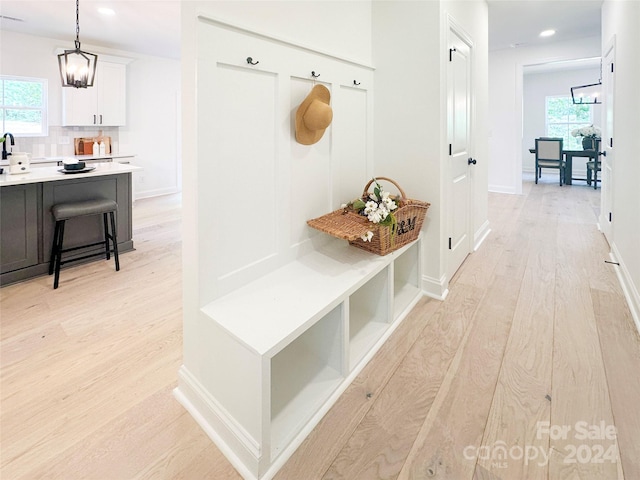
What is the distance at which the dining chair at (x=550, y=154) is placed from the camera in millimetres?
7877

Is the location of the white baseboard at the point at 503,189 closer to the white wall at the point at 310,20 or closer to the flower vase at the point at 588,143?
the flower vase at the point at 588,143

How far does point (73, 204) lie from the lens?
10.5 feet

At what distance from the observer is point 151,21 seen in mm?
4629

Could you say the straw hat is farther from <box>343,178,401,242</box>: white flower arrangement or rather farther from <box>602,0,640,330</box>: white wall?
<box>602,0,640,330</box>: white wall

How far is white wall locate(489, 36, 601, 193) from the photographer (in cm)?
630

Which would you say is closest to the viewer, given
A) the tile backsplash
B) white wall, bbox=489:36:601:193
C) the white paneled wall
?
the white paneled wall

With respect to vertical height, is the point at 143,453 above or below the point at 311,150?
below

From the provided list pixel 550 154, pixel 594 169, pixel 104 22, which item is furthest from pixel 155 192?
pixel 594 169

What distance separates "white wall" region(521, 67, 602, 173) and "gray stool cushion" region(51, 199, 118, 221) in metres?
9.87

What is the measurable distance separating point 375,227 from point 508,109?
232 inches

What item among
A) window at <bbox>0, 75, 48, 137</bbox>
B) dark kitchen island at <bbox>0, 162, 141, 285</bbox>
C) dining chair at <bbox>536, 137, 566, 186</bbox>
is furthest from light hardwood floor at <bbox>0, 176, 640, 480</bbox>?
dining chair at <bbox>536, 137, 566, 186</bbox>

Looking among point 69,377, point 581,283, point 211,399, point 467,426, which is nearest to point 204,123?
point 211,399

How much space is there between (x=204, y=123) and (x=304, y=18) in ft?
3.11

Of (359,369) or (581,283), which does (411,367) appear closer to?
(359,369)
